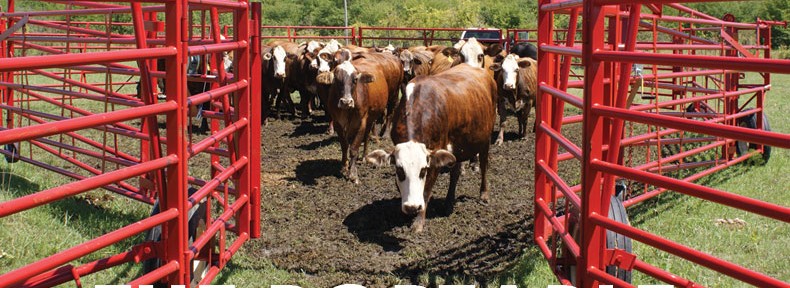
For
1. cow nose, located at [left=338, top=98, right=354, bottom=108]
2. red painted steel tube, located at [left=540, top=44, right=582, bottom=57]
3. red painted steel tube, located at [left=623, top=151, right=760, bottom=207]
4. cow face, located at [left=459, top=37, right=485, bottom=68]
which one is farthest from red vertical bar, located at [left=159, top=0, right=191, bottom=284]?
cow face, located at [left=459, top=37, right=485, bottom=68]

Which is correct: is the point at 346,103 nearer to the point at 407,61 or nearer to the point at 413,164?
the point at 413,164

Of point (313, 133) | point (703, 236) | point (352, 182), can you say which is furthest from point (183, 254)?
point (313, 133)

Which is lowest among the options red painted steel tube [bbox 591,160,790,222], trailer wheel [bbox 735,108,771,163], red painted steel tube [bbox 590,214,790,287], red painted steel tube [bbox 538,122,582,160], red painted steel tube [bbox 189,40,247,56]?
trailer wheel [bbox 735,108,771,163]

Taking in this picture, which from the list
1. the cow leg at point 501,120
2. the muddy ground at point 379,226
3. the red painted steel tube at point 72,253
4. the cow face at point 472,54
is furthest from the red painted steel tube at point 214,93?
the cow face at point 472,54

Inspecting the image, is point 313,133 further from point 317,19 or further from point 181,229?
point 317,19

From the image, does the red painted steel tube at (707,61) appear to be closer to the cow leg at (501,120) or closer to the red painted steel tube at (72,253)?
the red painted steel tube at (72,253)

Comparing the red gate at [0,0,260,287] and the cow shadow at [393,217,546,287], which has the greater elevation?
the red gate at [0,0,260,287]

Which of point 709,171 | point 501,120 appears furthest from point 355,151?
point 709,171

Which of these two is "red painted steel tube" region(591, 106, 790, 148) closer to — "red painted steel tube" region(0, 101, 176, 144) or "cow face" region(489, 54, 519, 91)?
"red painted steel tube" region(0, 101, 176, 144)

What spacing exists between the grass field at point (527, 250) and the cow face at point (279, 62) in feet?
21.6

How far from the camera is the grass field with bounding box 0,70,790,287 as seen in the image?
5086mm

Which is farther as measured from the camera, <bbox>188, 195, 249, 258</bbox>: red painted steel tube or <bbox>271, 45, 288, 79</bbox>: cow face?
<bbox>271, 45, 288, 79</bbox>: cow face

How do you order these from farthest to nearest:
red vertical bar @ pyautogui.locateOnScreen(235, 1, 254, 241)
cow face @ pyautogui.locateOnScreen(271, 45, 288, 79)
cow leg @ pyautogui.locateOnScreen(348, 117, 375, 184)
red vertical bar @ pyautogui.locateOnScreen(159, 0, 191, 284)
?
cow face @ pyautogui.locateOnScreen(271, 45, 288, 79)
cow leg @ pyautogui.locateOnScreen(348, 117, 375, 184)
red vertical bar @ pyautogui.locateOnScreen(235, 1, 254, 241)
red vertical bar @ pyautogui.locateOnScreen(159, 0, 191, 284)

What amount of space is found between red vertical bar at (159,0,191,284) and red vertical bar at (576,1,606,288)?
1.69 meters
